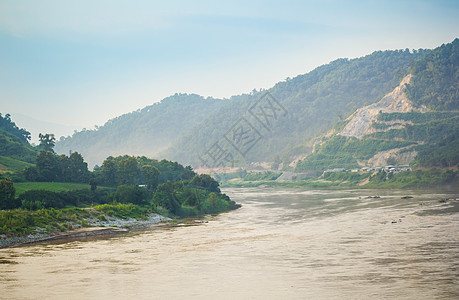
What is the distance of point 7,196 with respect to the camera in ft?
163

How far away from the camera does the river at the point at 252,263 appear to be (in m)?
24.2

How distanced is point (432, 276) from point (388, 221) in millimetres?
26305

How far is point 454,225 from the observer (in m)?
44.2

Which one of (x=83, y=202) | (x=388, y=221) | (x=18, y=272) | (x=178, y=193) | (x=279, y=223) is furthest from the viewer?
(x=178, y=193)

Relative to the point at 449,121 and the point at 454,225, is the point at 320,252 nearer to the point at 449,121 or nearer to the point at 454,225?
the point at 454,225

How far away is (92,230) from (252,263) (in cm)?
2420

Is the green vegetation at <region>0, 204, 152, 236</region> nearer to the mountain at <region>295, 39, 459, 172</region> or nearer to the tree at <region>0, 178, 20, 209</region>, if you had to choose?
the tree at <region>0, 178, 20, 209</region>

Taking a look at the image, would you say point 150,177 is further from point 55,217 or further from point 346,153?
point 346,153

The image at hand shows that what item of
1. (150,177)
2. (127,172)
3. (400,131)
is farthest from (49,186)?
(400,131)

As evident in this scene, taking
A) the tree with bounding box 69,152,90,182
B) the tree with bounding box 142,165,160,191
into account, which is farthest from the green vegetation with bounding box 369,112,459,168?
the tree with bounding box 69,152,90,182

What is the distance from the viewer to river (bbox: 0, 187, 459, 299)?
24.2 metres

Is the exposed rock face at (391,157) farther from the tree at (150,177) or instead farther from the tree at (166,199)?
the tree at (166,199)

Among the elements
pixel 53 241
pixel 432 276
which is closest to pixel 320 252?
pixel 432 276

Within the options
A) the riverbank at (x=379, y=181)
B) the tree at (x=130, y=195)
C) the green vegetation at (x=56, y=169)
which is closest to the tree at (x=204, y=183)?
the tree at (x=130, y=195)
